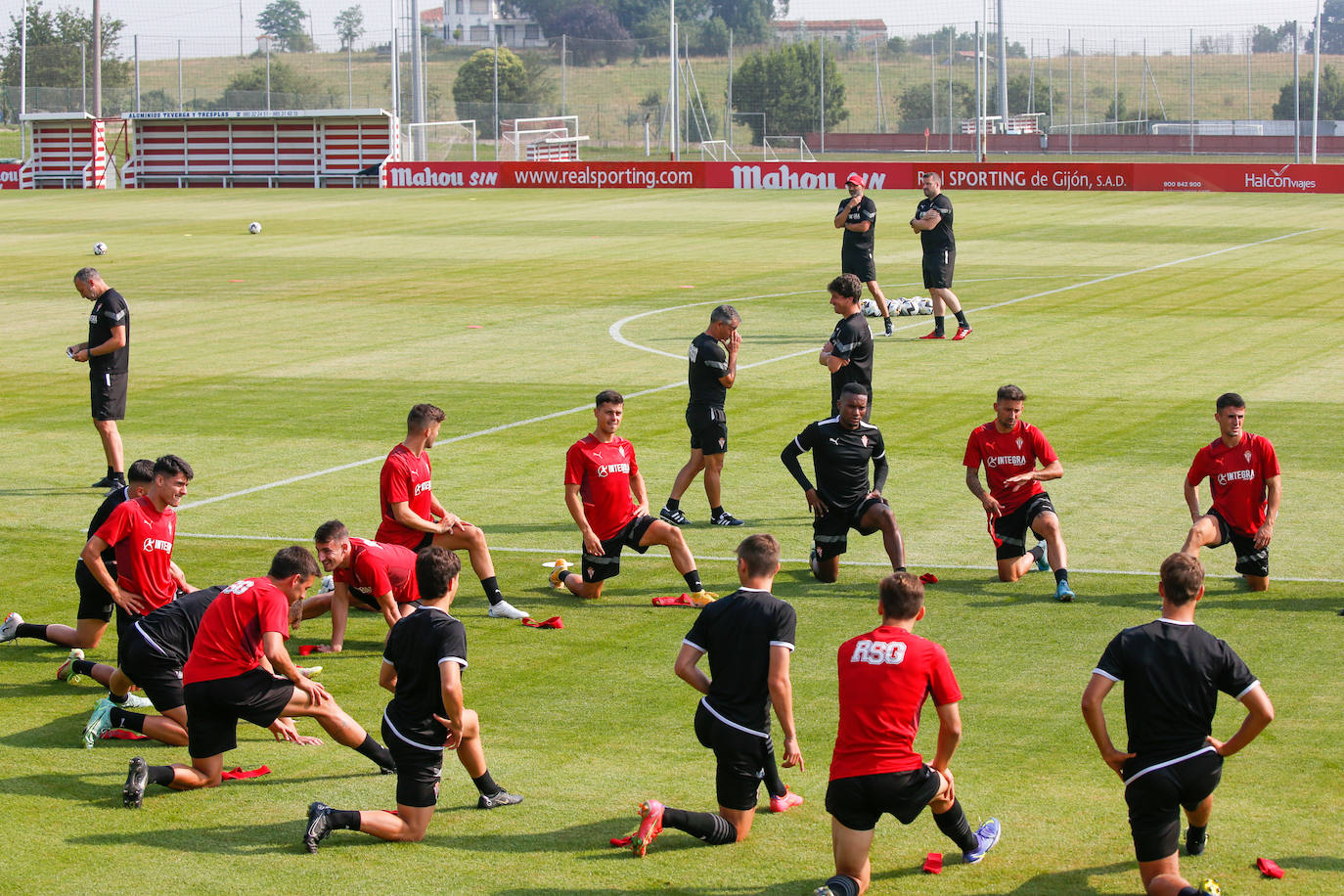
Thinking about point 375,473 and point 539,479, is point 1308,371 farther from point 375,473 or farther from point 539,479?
point 375,473

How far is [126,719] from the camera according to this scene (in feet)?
32.1

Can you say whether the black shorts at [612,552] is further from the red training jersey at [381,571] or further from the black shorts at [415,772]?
the black shorts at [415,772]

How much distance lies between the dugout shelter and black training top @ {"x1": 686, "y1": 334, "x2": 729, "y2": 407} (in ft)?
185

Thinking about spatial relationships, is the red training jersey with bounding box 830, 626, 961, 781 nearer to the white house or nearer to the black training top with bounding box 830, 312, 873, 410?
the black training top with bounding box 830, 312, 873, 410

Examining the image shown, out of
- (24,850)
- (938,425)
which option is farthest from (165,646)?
(938,425)

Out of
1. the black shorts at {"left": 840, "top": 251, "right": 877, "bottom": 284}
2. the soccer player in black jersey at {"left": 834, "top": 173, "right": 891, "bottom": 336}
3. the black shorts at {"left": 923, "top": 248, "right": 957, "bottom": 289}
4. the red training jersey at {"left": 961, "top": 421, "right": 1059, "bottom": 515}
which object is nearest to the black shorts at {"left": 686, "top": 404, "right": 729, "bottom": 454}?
the red training jersey at {"left": 961, "top": 421, "right": 1059, "bottom": 515}

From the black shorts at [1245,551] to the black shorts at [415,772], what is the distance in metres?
7.16

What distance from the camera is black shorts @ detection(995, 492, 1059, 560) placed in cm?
1313

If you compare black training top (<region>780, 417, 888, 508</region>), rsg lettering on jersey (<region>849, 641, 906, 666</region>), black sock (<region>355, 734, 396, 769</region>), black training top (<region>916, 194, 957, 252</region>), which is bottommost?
black sock (<region>355, 734, 396, 769</region>)

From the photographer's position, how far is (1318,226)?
1694 inches

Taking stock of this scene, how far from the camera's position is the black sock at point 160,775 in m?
8.86

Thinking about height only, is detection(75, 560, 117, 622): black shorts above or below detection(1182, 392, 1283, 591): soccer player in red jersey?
below

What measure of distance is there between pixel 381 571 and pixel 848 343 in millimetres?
6085

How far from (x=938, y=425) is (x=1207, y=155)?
63.4 m
